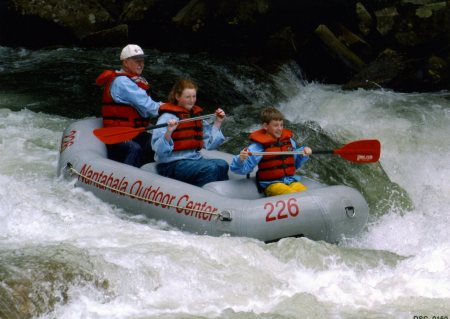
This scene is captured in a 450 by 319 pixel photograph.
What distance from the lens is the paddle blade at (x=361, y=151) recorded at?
6105 millimetres

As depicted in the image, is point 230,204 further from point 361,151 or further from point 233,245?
point 361,151

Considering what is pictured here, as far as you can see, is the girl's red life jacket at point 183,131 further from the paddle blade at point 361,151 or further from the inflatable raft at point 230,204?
the paddle blade at point 361,151

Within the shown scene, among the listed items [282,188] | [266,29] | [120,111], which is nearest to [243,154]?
[282,188]

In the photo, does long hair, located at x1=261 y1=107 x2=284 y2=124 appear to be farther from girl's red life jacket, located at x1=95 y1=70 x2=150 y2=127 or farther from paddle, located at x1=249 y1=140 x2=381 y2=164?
girl's red life jacket, located at x1=95 y1=70 x2=150 y2=127

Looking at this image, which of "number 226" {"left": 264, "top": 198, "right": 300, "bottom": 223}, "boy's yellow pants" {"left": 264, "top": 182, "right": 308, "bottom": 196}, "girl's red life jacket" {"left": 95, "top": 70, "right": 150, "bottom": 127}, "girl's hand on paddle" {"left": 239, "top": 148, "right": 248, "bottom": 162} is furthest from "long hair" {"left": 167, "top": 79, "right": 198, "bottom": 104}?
"number 226" {"left": 264, "top": 198, "right": 300, "bottom": 223}

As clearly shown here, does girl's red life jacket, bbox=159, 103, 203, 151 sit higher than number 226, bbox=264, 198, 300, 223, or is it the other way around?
girl's red life jacket, bbox=159, 103, 203, 151

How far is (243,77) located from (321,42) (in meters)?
1.28

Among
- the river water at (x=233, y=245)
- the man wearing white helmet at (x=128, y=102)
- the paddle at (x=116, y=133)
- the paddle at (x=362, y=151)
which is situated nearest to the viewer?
the river water at (x=233, y=245)

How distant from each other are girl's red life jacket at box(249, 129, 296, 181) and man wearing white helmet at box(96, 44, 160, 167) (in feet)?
3.63

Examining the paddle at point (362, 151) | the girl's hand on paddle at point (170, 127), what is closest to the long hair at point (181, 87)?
the girl's hand on paddle at point (170, 127)

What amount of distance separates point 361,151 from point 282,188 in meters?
0.74

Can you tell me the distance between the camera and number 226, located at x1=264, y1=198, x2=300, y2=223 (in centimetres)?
549

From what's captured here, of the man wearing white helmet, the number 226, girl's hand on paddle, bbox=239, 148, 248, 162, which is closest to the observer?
the number 226

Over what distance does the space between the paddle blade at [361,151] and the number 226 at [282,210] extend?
79cm
